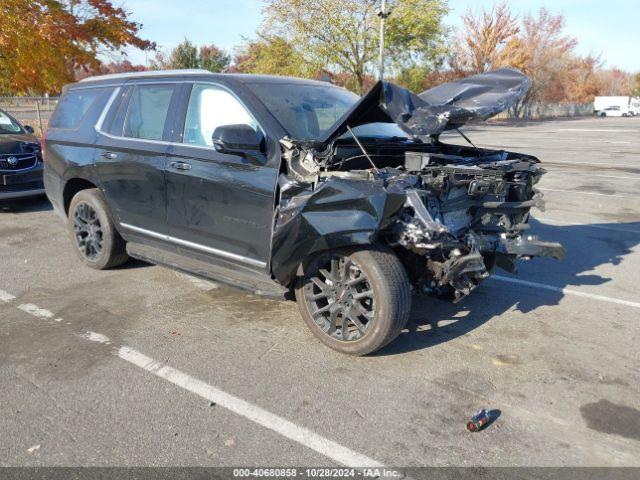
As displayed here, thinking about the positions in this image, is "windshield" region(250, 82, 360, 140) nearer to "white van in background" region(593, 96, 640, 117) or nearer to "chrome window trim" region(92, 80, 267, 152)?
"chrome window trim" region(92, 80, 267, 152)

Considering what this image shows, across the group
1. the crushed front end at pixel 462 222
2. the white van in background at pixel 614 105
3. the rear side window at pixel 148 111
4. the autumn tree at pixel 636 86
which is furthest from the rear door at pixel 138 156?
the autumn tree at pixel 636 86

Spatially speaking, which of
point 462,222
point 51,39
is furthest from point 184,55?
point 462,222

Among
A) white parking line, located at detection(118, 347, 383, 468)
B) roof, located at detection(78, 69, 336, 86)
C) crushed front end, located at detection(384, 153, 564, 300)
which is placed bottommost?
white parking line, located at detection(118, 347, 383, 468)

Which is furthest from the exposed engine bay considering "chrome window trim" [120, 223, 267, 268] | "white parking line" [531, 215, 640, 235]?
"white parking line" [531, 215, 640, 235]

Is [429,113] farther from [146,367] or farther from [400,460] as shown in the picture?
[146,367]

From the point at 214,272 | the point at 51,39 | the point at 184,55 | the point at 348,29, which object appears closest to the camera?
the point at 214,272

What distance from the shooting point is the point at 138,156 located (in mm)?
4801

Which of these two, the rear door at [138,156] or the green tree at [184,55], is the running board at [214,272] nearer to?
the rear door at [138,156]

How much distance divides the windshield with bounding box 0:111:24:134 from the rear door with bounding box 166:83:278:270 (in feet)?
21.4

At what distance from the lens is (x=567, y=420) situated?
3.10 metres

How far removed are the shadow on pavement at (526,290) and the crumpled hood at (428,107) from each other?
5.05 feet

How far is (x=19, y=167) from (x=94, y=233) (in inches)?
152

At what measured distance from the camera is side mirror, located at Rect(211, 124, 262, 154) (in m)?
3.74

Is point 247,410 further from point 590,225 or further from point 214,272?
point 590,225
